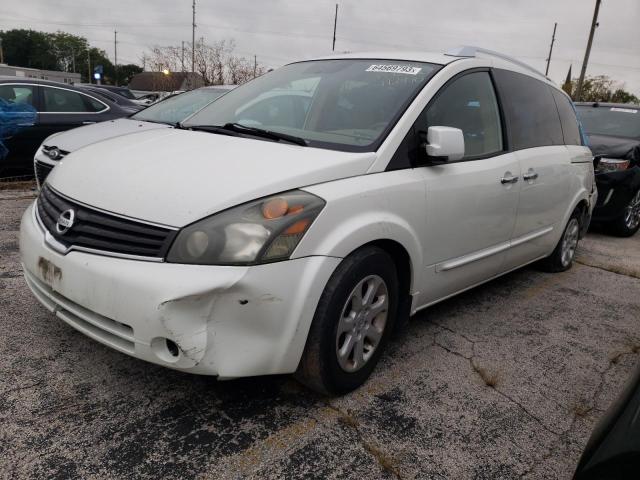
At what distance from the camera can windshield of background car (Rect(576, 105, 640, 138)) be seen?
7254mm

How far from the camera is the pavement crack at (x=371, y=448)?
6.97 feet

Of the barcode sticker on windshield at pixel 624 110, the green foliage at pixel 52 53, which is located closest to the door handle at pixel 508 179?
the barcode sticker on windshield at pixel 624 110

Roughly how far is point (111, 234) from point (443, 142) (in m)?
1.63

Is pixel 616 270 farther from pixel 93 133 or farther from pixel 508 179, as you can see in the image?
pixel 93 133

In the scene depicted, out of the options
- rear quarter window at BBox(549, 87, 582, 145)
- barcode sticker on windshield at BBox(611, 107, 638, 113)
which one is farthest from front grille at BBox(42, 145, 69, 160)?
barcode sticker on windshield at BBox(611, 107, 638, 113)

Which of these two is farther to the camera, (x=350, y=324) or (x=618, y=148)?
(x=618, y=148)

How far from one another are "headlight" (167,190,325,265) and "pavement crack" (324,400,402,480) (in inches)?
32.7

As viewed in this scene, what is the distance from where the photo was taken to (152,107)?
653 centimetres

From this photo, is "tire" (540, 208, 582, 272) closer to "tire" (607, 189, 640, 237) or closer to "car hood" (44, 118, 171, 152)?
"tire" (607, 189, 640, 237)

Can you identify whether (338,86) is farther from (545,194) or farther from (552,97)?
(552,97)

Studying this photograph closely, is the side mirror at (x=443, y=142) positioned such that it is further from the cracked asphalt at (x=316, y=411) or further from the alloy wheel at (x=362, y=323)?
the cracked asphalt at (x=316, y=411)

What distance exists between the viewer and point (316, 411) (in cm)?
247

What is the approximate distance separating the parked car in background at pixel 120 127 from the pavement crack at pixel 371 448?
2.58 metres

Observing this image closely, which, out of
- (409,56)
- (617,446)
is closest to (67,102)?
(409,56)
